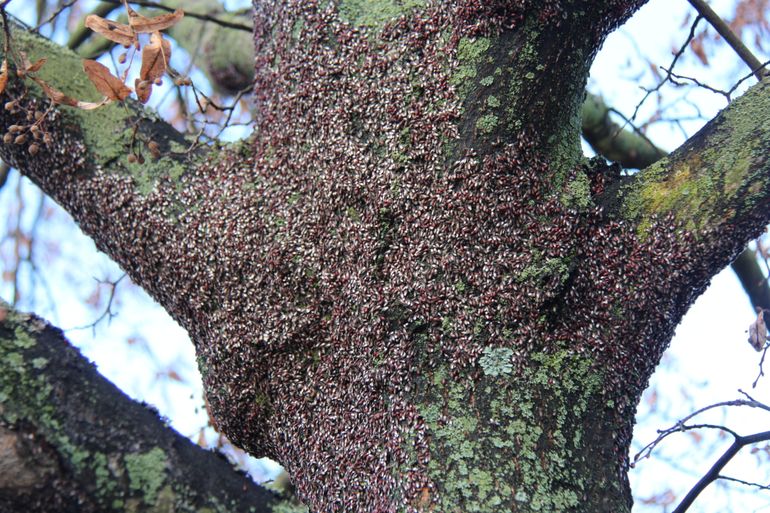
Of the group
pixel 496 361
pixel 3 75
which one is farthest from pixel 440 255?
pixel 3 75

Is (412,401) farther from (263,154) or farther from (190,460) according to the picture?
(263,154)

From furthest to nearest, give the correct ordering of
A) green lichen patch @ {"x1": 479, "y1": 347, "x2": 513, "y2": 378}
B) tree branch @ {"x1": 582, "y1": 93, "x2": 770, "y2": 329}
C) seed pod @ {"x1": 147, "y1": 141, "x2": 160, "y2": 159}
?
tree branch @ {"x1": 582, "y1": 93, "x2": 770, "y2": 329}, seed pod @ {"x1": 147, "y1": 141, "x2": 160, "y2": 159}, green lichen patch @ {"x1": 479, "y1": 347, "x2": 513, "y2": 378}

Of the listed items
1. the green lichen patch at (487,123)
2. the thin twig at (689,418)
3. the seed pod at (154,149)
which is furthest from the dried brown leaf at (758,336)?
the seed pod at (154,149)

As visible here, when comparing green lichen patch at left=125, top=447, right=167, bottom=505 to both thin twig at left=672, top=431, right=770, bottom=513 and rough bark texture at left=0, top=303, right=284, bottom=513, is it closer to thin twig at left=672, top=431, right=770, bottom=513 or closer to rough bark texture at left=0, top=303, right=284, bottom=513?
rough bark texture at left=0, top=303, right=284, bottom=513

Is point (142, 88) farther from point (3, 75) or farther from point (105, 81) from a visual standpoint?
point (3, 75)

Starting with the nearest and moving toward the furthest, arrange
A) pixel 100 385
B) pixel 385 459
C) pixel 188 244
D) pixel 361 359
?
→ pixel 100 385 < pixel 385 459 < pixel 361 359 < pixel 188 244

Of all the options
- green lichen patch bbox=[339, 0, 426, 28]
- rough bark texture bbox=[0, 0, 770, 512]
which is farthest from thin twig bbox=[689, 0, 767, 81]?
Answer: green lichen patch bbox=[339, 0, 426, 28]

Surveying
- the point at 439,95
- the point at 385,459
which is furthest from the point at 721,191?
the point at 385,459
